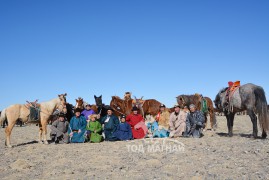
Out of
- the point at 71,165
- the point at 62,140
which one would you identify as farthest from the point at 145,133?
the point at 71,165

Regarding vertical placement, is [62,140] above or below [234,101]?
below

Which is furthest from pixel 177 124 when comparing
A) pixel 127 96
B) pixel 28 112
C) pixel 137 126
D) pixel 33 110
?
pixel 28 112

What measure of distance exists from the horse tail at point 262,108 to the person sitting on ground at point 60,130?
21.7 ft

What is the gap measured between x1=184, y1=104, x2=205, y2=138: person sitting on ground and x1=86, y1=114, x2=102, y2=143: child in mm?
Result: 3141

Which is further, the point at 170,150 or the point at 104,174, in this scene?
the point at 170,150

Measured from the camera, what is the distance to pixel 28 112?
1004 centimetres

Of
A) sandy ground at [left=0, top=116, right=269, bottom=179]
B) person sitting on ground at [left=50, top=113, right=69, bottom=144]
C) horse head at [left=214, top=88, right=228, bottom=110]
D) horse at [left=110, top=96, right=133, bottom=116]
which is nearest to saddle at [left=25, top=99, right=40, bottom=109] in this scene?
person sitting on ground at [left=50, top=113, right=69, bottom=144]

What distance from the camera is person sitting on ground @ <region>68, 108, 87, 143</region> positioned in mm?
9984

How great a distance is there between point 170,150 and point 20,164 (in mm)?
3696

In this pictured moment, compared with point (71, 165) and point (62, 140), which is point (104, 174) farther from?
point (62, 140)

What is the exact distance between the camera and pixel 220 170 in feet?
16.4

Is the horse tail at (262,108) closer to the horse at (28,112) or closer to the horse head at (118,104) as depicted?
the horse head at (118,104)

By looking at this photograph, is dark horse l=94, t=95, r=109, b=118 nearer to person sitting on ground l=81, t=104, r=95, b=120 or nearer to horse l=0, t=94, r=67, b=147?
person sitting on ground l=81, t=104, r=95, b=120

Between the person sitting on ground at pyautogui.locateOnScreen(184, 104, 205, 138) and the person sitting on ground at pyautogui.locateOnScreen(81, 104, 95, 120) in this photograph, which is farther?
the person sitting on ground at pyautogui.locateOnScreen(81, 104, 95, 120)
